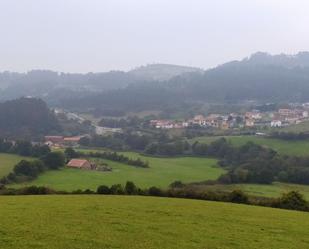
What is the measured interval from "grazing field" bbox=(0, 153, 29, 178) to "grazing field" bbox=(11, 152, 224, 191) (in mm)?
5262

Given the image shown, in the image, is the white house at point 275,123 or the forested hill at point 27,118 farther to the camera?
the forested hill at point 27,118

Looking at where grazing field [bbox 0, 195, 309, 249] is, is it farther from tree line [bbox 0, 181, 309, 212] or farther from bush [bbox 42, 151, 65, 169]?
bush [bbox 42, 151, 65, 169]

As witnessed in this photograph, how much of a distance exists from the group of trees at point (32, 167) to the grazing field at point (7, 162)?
1.95 meters

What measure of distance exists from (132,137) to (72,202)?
85416mm

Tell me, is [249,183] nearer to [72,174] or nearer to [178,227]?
[72,174]

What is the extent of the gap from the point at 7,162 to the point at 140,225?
56.3 metres

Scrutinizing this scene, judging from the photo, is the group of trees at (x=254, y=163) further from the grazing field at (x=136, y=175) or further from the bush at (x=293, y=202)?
the bush at (x=293, y=202)

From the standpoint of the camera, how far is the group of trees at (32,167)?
182 ft

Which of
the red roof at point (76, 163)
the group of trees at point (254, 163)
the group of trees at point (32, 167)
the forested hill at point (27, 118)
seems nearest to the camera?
the group of trees at point (32, 167)

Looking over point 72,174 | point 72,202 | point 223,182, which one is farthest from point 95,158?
point 72,202

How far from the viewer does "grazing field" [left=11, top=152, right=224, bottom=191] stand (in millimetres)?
53659

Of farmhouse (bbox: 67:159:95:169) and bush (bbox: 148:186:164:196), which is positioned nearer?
bush (bbox: 148:186:164:196)

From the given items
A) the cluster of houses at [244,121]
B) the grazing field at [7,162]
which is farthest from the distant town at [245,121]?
the grazing field at [7,162]

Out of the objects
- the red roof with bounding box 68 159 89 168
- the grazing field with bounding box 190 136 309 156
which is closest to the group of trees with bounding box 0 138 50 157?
the red roof with bounding box 68 159 89 168
